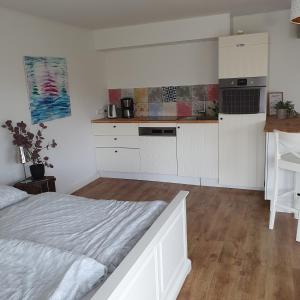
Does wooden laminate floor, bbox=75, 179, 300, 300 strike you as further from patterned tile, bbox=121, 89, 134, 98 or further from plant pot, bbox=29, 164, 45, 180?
patterned tile, bbox=121, 89, 134, 98

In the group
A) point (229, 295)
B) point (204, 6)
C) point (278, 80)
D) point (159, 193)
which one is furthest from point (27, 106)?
point (278, 80)

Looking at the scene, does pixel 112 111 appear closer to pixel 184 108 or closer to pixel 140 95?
pixel 140 95

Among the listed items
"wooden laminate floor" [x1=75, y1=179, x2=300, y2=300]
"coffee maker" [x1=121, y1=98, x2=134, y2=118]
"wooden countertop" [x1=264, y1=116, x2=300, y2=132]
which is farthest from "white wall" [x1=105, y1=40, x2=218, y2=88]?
"wooden laminate floor" [x1=75, y1=179, x2=300, y2=300]

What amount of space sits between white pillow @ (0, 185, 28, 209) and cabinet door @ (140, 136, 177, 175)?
2.30 metres

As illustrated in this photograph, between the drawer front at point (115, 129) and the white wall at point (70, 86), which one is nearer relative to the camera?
the white wall at point (70, 86)

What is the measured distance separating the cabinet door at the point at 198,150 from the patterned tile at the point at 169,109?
60cm

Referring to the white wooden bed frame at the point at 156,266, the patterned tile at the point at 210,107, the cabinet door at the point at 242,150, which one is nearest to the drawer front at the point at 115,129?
the patterned tile at the point at 210,107

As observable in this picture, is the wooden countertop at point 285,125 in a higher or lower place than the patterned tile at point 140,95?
lower

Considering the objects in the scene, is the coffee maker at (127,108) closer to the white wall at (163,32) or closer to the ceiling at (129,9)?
the white wall at (163,32)

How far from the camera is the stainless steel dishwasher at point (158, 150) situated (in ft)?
14.9

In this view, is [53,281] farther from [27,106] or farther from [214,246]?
[27,106]

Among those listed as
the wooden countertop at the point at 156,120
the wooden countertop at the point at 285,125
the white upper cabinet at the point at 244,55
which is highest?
the white upper cabinet at the point at 244,55

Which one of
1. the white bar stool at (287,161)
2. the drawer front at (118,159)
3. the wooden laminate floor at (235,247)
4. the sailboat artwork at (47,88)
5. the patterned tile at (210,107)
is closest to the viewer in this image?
the wooden laminate floor at (235,247)

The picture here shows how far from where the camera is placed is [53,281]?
1.37 meters
